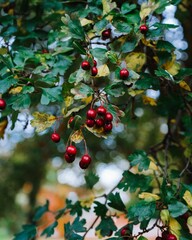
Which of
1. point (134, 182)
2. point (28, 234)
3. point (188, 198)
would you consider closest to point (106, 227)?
point (134, 182)

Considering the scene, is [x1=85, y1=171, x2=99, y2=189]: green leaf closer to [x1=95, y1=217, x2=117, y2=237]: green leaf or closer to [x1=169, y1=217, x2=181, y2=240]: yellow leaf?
[x1=95, y1=217, x2=117, y2=237]: green leaf

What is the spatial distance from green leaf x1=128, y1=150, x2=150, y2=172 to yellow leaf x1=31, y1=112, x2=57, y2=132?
40cm

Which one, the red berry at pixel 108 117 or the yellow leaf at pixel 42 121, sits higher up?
the red berry at pixel 108 117

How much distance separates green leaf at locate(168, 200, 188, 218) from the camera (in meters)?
1.16

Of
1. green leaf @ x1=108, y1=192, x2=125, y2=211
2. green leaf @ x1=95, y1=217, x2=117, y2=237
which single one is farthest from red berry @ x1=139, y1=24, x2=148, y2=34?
green leaf @ x1=95, y1=217, x2=117, y2=237

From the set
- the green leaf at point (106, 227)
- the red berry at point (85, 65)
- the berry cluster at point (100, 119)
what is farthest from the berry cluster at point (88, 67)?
the green leaf at point (106, 227)

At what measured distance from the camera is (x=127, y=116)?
1.60 meters

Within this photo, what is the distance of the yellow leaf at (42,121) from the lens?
123 centimetres

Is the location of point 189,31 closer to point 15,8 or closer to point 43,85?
point 15,8

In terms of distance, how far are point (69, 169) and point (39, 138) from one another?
6.18ft

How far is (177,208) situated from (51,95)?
0.50 metres

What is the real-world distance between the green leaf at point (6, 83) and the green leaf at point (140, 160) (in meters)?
0.52

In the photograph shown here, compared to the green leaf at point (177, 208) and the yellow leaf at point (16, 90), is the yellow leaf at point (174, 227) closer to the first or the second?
the green leaf at point (177, 208)

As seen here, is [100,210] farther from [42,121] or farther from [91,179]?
[42,121]
